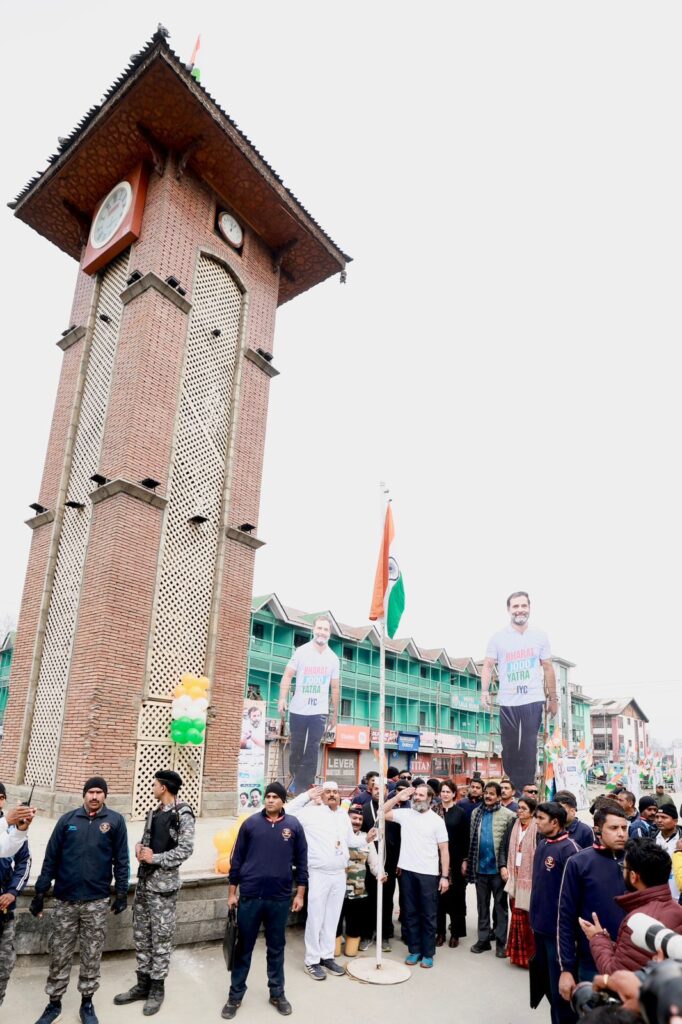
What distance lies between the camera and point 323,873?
238 inches

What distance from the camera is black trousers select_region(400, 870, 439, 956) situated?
20.6 feet

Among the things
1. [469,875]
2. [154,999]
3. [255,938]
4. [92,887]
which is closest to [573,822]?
[469,875]

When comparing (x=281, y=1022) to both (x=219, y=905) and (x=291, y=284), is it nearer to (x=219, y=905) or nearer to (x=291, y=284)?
(x=219, y=905)

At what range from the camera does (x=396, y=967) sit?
19.7 ft

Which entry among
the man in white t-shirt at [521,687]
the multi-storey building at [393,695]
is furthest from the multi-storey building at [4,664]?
the man in white t-shirt at [521,687]

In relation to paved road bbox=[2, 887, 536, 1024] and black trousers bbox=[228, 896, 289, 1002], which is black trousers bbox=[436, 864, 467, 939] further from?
black trousers bbox=[228, 896, 289, 1002]

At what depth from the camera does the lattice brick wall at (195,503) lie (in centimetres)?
1084

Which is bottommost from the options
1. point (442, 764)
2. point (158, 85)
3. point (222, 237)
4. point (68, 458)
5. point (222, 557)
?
point (442, 764)

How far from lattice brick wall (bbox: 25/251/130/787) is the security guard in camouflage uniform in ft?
18.6

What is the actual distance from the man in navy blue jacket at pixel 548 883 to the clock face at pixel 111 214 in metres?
13.0

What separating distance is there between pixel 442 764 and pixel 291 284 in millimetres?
30533

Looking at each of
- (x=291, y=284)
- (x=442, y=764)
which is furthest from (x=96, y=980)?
(x=442, y=764)

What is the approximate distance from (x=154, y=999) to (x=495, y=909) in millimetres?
3632

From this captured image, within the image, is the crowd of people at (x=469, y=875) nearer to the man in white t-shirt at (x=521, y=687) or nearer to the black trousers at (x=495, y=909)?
the black trousers at (x=495, y=909)
